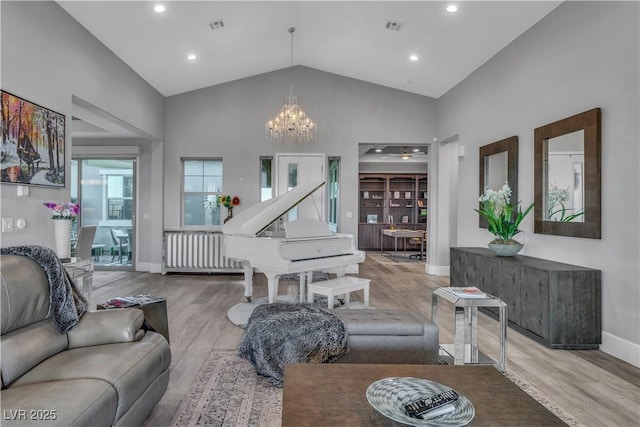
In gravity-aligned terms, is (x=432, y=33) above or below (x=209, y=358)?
above

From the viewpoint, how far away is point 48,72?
3654 millimetres

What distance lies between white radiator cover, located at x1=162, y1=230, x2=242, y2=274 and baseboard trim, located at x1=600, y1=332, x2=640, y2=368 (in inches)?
210

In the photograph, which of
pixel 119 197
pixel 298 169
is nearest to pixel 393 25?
pixel 298 169

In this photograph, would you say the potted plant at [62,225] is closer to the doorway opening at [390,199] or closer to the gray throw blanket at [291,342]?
the gray throw blanket at [291,342]

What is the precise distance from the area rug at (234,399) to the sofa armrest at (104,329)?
56 cm

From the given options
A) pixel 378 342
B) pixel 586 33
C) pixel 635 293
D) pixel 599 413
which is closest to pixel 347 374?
pixel 378 342

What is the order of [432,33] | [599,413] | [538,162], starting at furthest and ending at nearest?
[432,33]
[538,162]
[599,413]

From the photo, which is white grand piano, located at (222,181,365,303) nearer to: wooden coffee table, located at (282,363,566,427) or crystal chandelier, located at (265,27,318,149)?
crystal chandelier, located at (265,27,318,149)

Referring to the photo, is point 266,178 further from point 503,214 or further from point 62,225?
point 503,214

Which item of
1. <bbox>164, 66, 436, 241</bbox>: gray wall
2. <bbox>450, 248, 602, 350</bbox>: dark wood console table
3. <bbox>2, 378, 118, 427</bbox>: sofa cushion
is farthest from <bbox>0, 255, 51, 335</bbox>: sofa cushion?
<bbox>164, 66, 436, 241</bbox>: gray wall

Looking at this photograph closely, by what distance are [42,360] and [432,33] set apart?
16.9ft

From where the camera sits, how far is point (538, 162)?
4.11 m

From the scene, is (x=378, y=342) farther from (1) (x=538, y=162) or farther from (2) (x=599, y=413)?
(1) (x=538, y=162)

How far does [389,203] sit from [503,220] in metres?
7.26
